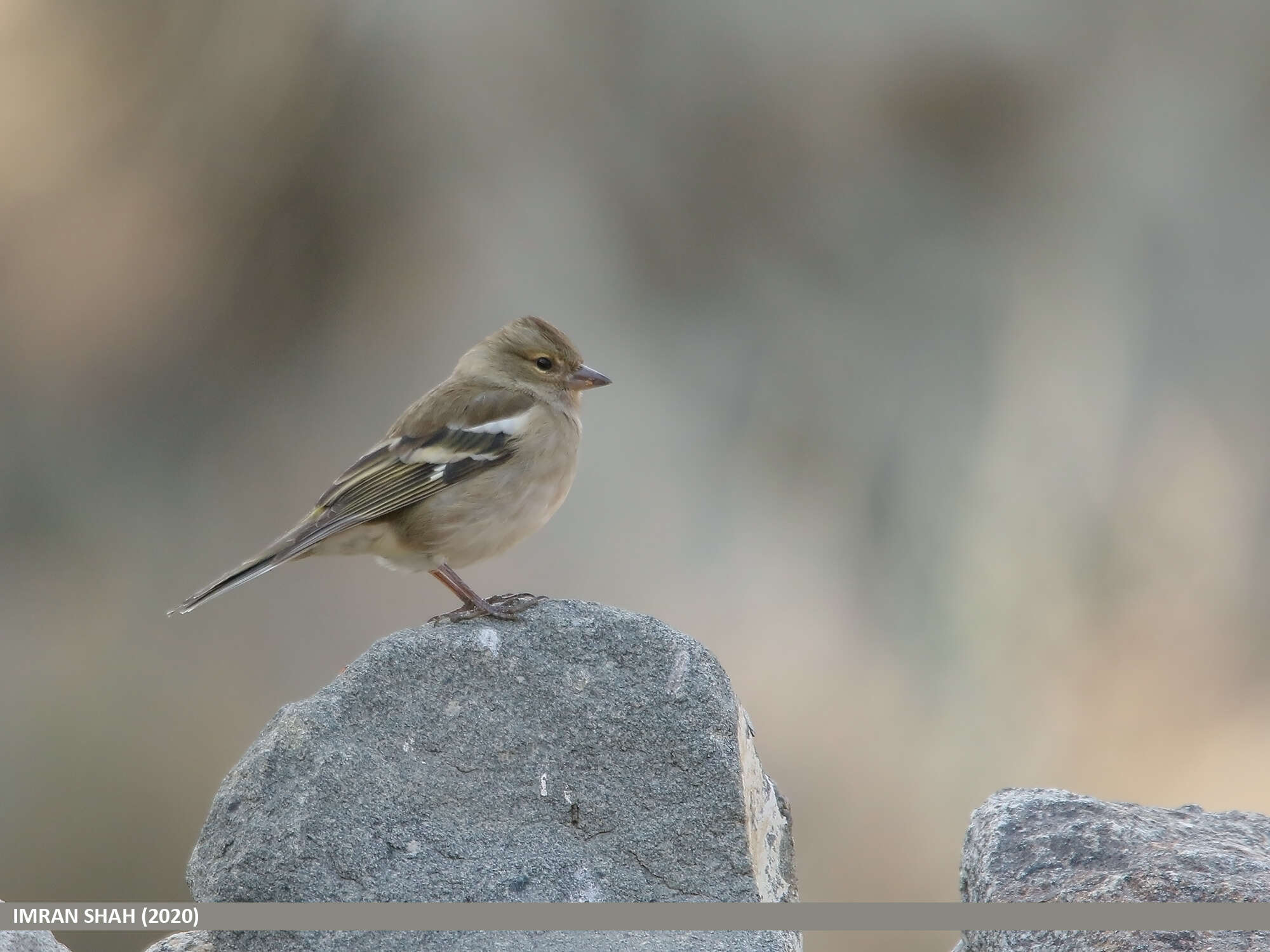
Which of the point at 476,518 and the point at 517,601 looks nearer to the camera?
the point at 517,601

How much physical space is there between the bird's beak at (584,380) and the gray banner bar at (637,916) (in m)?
2.38

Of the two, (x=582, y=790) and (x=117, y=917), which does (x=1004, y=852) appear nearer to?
(x=582, y=790)

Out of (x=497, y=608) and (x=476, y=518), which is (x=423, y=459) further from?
(x=497, y=608)

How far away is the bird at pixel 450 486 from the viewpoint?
16.1ft

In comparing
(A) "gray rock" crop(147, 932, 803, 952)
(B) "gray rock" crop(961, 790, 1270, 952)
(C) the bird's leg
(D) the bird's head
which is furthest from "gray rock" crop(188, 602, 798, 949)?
(D) the bird's head

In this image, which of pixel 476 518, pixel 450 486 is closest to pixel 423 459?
pixel 450 486

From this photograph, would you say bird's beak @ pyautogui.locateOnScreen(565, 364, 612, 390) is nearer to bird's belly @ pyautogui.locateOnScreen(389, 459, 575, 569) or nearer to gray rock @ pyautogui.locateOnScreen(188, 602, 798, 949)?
bird's belly @ pyautogui.locateOnScreen(389, 459, 575, 569)

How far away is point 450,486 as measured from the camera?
194 inches

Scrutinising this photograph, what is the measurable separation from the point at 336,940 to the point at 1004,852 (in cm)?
177

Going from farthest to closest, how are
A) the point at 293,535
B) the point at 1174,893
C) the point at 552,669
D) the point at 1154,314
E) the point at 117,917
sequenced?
1. the point at 1154,314
2. the point at 293,535
3. the point at 552,669
4. the point at 117,917
5. the point at 1174,893

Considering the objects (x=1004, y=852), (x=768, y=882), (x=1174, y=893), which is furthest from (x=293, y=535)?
(x=1174, y=893)

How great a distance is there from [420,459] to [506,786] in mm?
1617

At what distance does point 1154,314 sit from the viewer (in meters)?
9.64

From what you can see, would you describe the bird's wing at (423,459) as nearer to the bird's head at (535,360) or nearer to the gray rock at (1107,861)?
the bird's head at (535,360)
